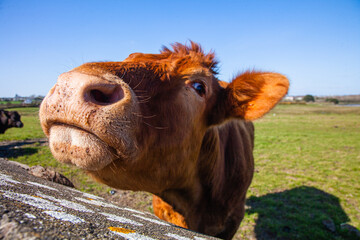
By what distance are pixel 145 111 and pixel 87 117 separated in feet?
1.82

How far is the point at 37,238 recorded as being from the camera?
1.77 ft

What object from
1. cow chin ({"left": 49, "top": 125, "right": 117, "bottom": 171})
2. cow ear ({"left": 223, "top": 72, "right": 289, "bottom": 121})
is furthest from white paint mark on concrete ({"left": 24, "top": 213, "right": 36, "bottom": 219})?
cow ear ({"left": 223, "top": 72, "right": 289, "bottom": 121})

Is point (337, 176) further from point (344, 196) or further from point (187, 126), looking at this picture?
point (187, 126)

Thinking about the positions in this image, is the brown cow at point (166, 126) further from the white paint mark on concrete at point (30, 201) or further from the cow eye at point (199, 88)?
the white paint mark on concrete at point (30, 201)

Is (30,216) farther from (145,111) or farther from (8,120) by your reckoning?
(8,120)

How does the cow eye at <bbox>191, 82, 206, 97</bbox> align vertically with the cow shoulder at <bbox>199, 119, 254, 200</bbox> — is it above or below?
above

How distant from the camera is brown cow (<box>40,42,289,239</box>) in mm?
1314

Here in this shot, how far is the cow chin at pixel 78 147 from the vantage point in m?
1.31

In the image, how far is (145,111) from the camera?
1718 mm

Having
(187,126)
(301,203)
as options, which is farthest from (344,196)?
(187,126)

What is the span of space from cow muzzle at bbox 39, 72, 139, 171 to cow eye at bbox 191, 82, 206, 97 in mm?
1041

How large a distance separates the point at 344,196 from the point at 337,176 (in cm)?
195

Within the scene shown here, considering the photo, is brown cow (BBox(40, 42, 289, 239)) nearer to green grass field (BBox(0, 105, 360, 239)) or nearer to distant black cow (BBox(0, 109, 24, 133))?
green grass field (BBox(0, 105, 360, 239))

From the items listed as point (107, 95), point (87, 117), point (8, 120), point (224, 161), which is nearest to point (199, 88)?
point (107, 95)
